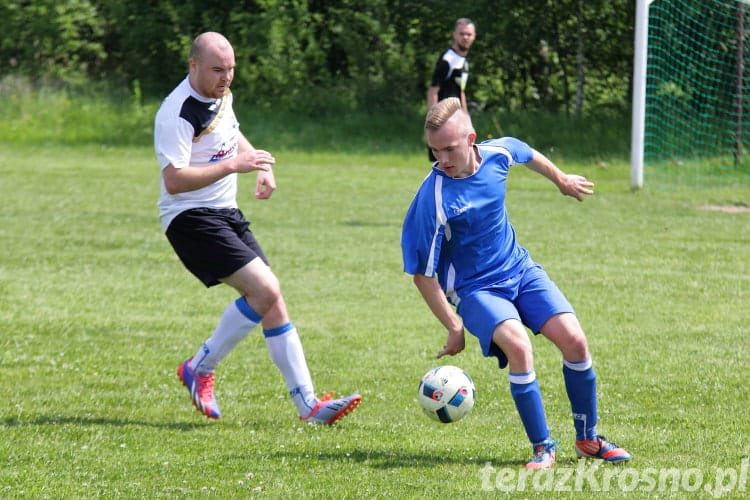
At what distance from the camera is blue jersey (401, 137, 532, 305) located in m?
5.07

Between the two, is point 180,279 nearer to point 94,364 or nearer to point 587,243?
point 94,364

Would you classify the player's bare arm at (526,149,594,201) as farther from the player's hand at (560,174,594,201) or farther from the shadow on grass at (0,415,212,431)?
the shadow on grass at (0,415,212,431)

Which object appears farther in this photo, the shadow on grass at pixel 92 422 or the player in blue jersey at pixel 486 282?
the shadow on grass at pixel 92 422

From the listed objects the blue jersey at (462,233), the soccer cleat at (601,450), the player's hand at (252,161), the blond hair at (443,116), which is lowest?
the soccer cleat at (601,450)

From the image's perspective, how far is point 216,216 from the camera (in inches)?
242

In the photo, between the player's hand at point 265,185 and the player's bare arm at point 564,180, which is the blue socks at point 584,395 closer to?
the player's bare arm at point 564,180

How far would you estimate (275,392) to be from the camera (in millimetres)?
6871

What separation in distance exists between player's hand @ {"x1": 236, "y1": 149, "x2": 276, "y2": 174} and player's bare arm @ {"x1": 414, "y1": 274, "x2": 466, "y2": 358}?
45.0 inches

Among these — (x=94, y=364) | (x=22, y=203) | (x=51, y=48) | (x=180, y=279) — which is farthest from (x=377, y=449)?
(x=51, y=48)

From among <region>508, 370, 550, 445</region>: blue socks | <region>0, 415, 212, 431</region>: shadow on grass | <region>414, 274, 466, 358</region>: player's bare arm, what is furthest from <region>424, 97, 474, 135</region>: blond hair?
<region>0, 415, 212, 431</region>: shadow on grass

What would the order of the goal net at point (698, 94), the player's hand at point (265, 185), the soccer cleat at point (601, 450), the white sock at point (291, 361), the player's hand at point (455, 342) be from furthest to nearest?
the goal net at point (698, 94) < the player's hand at point (265, 185) < the white sock at point (291, 361) < the soccer cleat at point (601, 450) < the player's hand at point (455, 342)

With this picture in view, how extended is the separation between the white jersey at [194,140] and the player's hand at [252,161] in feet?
1.04

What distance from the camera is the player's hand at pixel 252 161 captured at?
5.66m

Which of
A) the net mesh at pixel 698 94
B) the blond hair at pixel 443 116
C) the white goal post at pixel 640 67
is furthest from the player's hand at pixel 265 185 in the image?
the net mesh at pixel 698 94
